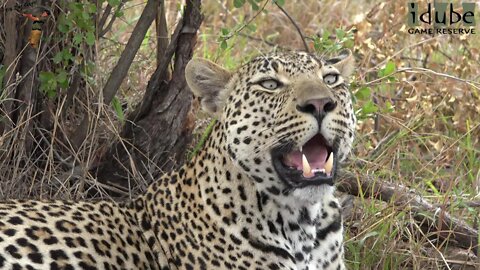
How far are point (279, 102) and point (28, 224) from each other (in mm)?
1284

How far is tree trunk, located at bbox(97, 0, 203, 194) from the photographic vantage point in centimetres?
652

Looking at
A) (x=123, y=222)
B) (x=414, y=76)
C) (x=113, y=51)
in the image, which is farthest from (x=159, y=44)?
(x=414, y=76)

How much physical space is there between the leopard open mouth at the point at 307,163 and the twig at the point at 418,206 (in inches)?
57.0

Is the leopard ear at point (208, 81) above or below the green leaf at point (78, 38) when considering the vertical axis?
below

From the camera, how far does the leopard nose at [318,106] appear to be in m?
4.68

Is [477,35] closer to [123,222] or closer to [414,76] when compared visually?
[414,76]

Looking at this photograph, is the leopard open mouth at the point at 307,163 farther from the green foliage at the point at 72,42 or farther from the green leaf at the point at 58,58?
the green leaf at the point at 58,58

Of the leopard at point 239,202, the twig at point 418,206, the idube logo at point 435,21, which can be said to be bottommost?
the twig at point 418,206

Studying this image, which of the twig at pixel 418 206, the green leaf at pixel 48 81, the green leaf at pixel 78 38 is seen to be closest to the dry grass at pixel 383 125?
the twig at pixel 418 206

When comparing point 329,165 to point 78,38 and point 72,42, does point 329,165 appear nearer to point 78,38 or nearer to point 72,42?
point 78,38

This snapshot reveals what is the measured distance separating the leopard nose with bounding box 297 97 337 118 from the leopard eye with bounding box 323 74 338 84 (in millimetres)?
362

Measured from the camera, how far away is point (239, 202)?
500cm

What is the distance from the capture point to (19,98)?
635 centimetres

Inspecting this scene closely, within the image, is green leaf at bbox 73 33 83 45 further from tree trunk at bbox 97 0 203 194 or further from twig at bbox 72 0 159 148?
tree trunk at bbox 97 0 203 194
